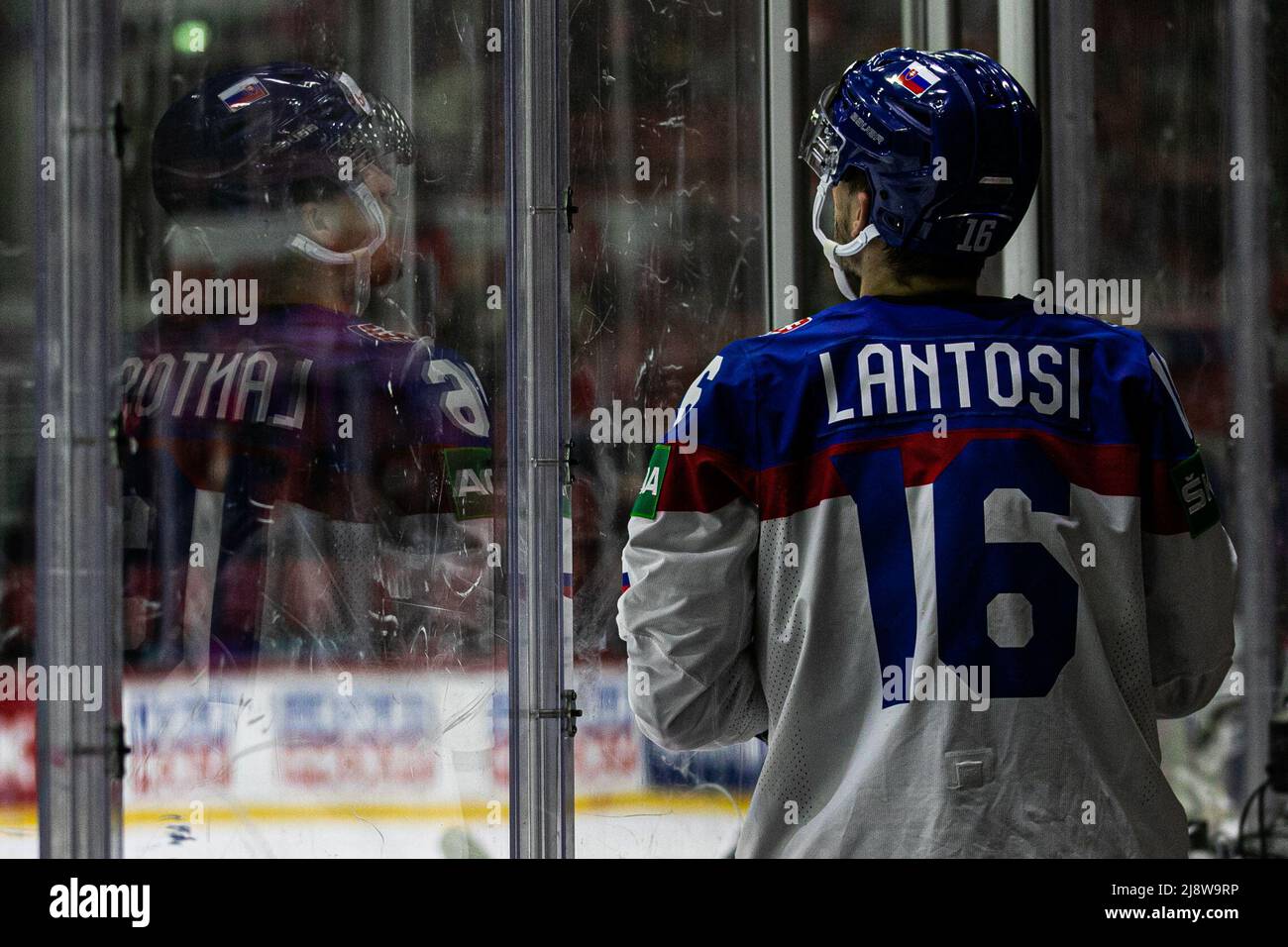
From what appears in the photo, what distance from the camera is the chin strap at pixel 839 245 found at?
4.13ft

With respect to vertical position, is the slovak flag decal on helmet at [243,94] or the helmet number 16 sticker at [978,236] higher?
the slovak flag decal on helmet at [243,94]

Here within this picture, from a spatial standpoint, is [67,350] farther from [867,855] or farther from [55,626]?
[867,855]

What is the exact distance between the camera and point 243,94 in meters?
1.87

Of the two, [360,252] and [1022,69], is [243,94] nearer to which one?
[360,252]

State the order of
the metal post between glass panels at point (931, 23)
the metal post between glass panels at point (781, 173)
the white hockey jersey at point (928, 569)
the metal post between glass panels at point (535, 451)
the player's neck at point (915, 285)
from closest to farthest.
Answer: the white hockey jersey at point (928, 569) → the player's neck at point (915, 285) → the metal post between glass panels at point (535, 451) → the metal post between glass panels at point (781, 173) → the metal post between glass panels at point (931, 23)

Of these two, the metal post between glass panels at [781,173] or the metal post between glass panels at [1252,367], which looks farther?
the metal post between glass panels at [1252,367]

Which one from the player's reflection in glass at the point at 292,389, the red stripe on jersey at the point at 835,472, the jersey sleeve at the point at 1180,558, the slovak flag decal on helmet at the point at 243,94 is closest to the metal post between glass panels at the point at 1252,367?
the jersey sleeve at the point at 1180,558

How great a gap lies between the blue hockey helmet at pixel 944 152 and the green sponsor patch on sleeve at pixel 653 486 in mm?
283

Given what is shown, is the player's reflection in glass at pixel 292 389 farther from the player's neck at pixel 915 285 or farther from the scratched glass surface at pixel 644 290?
the player's neck at pixel 915 285

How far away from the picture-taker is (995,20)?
216 centimetres

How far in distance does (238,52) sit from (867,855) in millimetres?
1403

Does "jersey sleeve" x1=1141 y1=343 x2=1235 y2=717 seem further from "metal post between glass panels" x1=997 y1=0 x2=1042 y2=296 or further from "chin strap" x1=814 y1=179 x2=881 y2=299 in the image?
"metal post between glass panels" x1=997 y1=0 x2=1042 y2=296

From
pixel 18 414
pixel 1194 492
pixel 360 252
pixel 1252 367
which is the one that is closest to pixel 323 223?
pixel 360 252

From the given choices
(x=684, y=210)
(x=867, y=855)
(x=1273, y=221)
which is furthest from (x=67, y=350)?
(x=1273, y=221)
